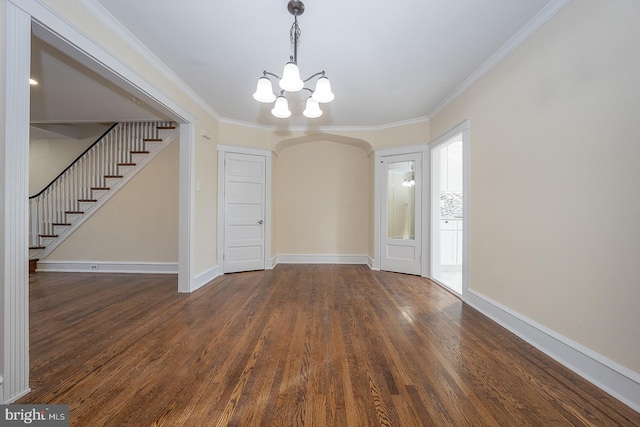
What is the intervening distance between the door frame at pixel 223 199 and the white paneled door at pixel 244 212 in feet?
0.18

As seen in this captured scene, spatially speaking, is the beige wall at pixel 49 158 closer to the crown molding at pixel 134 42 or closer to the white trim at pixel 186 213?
the white trim at pixel 186 213

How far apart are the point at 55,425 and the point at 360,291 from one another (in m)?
3.04

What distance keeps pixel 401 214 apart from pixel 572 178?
9.69ft

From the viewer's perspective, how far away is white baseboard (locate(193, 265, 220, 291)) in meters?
3.86

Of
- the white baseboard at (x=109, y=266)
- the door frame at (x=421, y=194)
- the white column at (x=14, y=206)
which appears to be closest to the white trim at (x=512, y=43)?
the door frame at (x=421, y=194)

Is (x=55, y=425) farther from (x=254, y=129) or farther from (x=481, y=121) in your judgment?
(x=254, y=129)

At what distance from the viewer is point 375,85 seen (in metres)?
3.42

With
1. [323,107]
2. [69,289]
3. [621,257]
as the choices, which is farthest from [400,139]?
[69,289]

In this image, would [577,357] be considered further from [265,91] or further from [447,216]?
[447,216]

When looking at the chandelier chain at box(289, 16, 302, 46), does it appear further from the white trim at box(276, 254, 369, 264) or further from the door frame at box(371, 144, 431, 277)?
the white trim at box(276, 254, 369, 264)

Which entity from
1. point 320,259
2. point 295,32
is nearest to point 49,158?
point 320,259

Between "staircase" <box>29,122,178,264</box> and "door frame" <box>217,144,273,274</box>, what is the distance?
108 cm

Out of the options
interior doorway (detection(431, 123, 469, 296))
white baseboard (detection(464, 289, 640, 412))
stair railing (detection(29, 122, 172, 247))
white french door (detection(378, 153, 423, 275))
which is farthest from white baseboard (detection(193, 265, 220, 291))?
white baseboard (detection(464, 289, 640, 412))

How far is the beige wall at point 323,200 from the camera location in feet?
19.0
